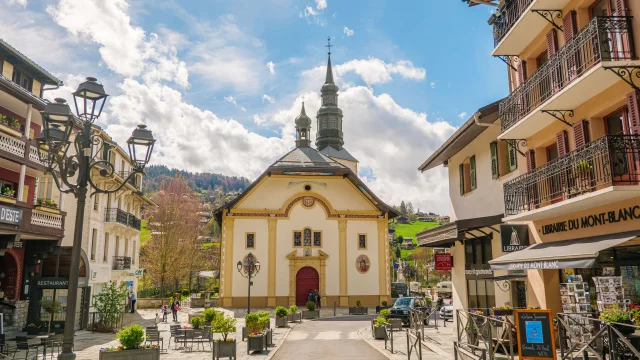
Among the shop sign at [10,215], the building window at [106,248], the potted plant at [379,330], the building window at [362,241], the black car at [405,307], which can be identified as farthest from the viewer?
the building window at [362,241]

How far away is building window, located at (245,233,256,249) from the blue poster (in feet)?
110

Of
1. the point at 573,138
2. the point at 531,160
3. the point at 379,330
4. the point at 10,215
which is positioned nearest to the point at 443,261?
the point at 379,330

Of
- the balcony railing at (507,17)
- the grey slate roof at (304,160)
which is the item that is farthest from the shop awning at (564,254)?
the grey slate roof at (304,160)

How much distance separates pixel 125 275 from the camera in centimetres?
3694

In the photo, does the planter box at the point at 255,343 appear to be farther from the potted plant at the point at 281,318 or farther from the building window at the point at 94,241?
the building window at the point at 94,241

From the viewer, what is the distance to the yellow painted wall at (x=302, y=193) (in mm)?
42344

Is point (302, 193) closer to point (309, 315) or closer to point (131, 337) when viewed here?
point (309, 315)

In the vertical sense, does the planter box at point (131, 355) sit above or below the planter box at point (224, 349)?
above

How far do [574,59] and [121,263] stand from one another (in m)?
31.7

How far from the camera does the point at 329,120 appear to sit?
67.0 m

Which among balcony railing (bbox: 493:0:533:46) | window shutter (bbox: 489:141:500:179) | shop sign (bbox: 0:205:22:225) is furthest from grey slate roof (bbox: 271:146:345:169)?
balcony railing (bbox: 493:0:533:46)

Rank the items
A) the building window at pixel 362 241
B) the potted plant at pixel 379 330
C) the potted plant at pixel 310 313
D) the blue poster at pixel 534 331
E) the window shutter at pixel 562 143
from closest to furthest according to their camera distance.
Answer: the blue poster at pixel 534 331 → the window shutter at pixel 562 143 → the potted plant at pixel 379 330 → the potted plant at pixel 310 313 → the building window at pixel 362 241

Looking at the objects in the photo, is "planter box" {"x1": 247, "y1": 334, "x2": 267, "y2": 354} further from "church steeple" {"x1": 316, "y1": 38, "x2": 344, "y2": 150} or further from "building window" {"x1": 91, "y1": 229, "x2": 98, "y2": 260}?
"church steeple" {"x1": 316, "y1": 38, "x2": 344, "y2": 150}

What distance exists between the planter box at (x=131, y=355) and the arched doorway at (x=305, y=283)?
95.6 feet
